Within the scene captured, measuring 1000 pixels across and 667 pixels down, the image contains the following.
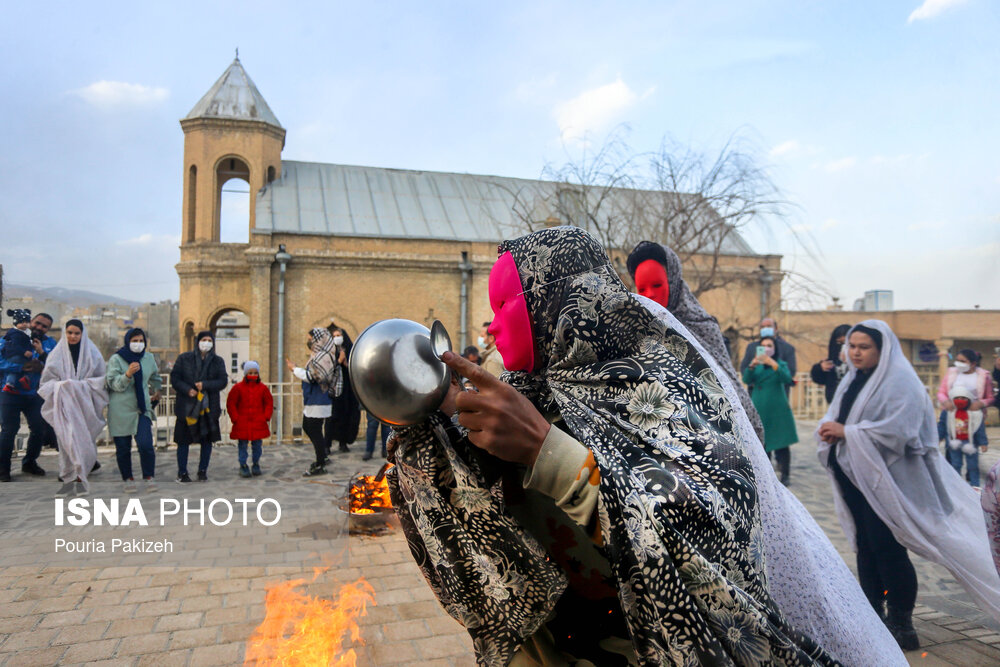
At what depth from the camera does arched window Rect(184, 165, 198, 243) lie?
22758 mm

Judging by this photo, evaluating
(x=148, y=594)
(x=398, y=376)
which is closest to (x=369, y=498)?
(x=148, y=594)

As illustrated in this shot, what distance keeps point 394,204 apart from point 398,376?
2363cm

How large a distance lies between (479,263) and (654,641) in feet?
70.6

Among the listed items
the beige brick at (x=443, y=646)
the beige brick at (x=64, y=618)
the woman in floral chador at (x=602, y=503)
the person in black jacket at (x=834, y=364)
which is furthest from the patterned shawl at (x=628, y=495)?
the person in black jacket at (x=834, y=364)

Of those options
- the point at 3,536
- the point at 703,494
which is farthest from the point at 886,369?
the point at 3,536

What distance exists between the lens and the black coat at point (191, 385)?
325 inches

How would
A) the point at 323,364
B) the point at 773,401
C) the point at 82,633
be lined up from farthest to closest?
1. the point at 323,364
2. the point at 773,401
3. the point at 82,633

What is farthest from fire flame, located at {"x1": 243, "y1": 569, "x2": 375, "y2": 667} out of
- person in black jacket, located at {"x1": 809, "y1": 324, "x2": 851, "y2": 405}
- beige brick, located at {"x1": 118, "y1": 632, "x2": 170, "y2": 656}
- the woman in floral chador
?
person in black jacket, located at {"x1": 809, "y1": 324, "x2": 851, "y2": 405}

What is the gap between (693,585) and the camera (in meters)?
1.19

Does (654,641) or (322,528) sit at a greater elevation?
(654,641)

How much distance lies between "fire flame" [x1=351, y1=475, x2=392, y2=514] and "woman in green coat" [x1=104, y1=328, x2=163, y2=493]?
319cm

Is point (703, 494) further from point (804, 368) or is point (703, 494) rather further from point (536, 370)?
point (804, 368)

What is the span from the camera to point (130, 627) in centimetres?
393

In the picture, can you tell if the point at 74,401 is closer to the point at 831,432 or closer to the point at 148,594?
the point at 148,594
